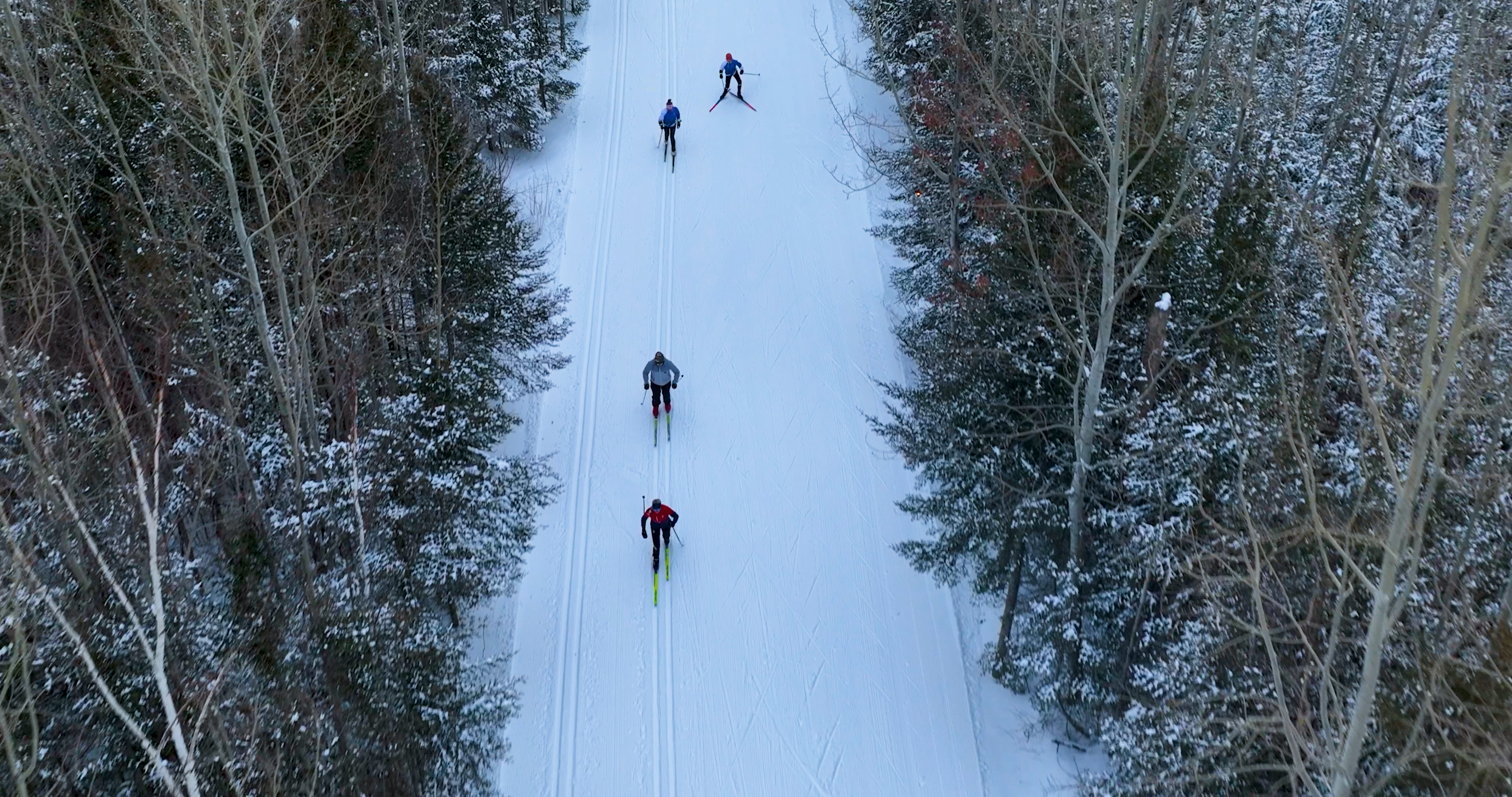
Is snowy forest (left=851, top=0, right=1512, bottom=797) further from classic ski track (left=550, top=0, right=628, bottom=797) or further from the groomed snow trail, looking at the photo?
classic ski track (left=550, top=0, right=628, bottom=797)

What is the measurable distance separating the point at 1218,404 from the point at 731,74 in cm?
1865

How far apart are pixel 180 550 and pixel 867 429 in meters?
10.8

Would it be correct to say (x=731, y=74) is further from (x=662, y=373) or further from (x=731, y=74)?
(x=662, y=373)

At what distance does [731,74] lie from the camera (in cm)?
2756

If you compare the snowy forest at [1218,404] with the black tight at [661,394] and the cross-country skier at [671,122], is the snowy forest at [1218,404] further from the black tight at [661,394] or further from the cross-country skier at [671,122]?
the cross-country skier at [671,122]

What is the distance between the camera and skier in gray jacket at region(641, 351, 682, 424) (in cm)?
1795

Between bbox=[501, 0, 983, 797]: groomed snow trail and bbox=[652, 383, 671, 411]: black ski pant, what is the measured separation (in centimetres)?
56

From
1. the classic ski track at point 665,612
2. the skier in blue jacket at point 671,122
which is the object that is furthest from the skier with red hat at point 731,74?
the skier in blue jacket at point 671,122

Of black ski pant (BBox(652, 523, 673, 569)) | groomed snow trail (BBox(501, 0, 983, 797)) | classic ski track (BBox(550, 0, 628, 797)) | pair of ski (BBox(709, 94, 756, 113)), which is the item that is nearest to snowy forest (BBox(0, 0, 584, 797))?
classic ski track (BBox(550, 0, 628, 797))

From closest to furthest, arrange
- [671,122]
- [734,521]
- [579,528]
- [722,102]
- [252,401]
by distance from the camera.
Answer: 1. [252,401]
2. [579,528]
3. [734,521]
4. [671,122]
5. [722,102]

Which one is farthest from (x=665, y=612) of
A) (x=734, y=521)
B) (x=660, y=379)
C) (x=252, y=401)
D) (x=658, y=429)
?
(x=252, y=401)

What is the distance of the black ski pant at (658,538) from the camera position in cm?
1555

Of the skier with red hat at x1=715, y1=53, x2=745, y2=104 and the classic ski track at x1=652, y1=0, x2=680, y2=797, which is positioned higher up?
the skier with red hat at x1=715, y1=53, x2=745, y2=104

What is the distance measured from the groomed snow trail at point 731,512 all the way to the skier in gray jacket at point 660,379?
66 centimetres
